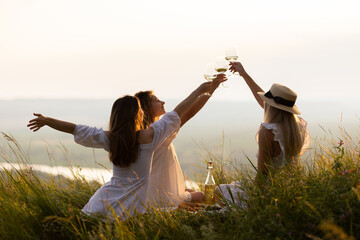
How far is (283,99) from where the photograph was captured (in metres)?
4.88

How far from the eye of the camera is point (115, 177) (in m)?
5.00

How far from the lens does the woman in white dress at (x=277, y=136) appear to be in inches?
183

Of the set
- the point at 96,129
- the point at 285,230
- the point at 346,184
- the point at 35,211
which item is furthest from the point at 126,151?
the point at 346,184

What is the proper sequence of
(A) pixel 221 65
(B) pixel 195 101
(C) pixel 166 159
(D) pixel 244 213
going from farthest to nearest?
(A) pixel 221 65 < (C) pixel 166 159 < (B) pixel 195 101 < (D) pixel 244 213

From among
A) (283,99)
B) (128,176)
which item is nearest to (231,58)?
(283,99)

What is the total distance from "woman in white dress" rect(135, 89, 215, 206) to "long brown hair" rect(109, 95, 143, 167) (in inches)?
21.3

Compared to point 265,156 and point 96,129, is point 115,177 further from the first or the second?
point 265,156

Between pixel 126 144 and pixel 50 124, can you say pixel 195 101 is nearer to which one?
pixel 126 144

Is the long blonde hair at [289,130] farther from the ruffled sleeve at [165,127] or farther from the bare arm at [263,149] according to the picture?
the ruffled sleeve at [165,127]

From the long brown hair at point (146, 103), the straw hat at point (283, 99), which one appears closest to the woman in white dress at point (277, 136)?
the straw hat at point (283, 99)

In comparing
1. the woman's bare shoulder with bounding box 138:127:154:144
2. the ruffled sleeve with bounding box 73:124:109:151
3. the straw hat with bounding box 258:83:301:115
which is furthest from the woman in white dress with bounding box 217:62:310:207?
the ruffled sleeve with bounding box 73:124:109:151

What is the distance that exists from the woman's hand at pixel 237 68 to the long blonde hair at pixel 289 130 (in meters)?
0.97

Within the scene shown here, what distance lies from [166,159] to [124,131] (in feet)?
3.15

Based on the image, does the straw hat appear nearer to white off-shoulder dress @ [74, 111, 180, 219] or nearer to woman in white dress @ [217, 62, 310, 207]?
woman in white dress @ [217, 62, 310, 207]
